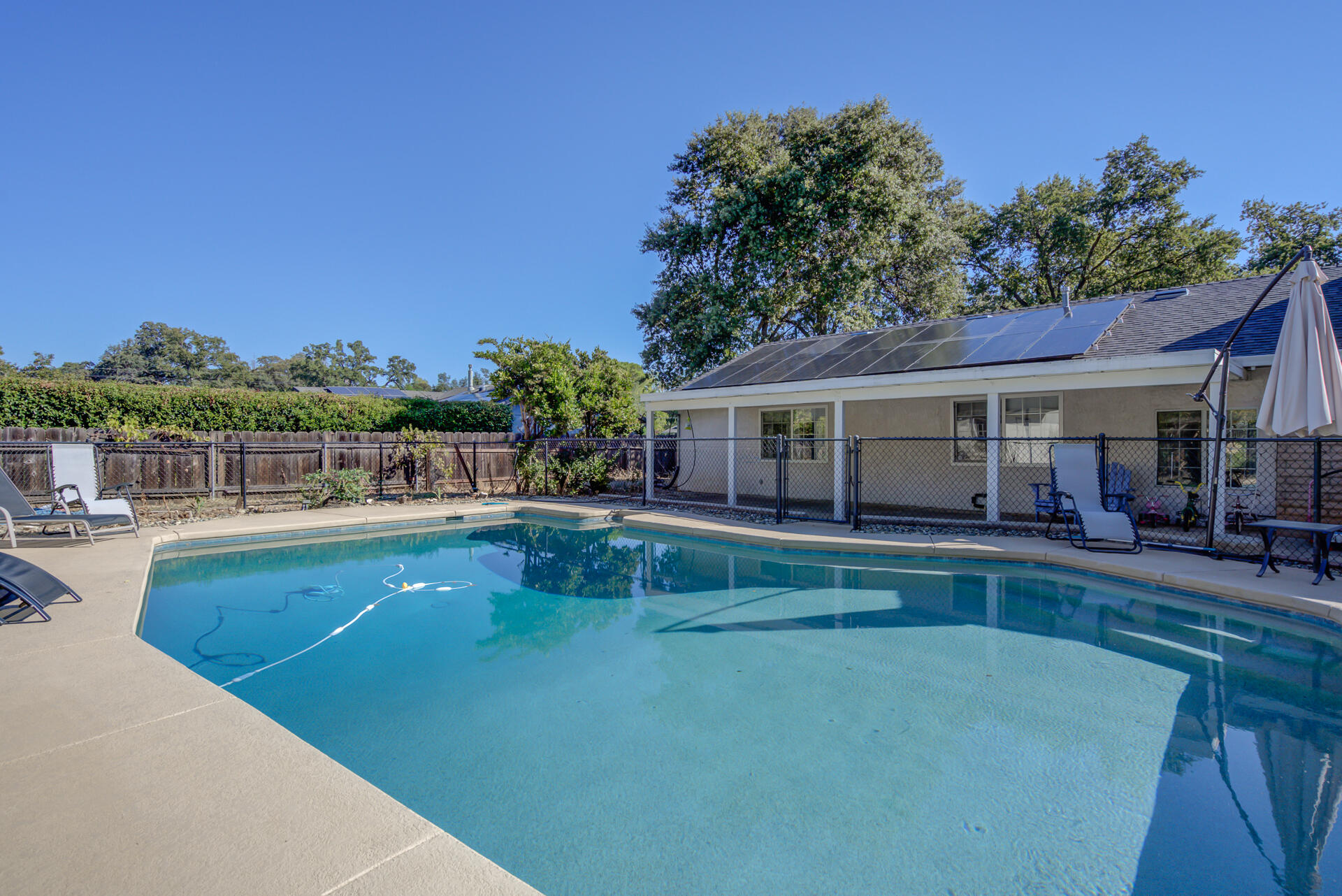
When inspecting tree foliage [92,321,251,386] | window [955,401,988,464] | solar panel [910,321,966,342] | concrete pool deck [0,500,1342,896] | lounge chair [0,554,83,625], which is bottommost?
concrete pool deck [0,500,1342,896]

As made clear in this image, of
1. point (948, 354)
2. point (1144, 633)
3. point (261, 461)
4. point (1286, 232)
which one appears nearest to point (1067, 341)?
point (948, 354)

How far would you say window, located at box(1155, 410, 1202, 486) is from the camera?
8633 mm

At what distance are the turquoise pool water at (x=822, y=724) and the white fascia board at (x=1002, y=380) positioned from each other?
309 cm

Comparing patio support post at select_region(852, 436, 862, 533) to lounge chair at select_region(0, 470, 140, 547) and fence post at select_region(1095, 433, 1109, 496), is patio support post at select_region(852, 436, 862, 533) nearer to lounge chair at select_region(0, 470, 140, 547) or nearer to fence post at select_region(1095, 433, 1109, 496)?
fence post at select_region(1095, 433, 1109, 496)

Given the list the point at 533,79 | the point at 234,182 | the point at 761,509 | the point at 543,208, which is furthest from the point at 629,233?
the point at 761,509

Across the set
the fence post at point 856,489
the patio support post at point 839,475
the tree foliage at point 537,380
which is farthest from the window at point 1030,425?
Result: the tree foliage at point 537,380

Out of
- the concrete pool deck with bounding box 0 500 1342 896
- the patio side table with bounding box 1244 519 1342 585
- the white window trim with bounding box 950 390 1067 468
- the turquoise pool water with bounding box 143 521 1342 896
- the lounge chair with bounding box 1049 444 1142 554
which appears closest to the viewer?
the concrete pool deck with bounding box 0 500 1342 896

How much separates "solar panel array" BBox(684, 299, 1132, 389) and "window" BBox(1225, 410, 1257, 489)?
2110mm

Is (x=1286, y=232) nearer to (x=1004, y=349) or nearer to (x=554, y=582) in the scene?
(x=1004, y=349)

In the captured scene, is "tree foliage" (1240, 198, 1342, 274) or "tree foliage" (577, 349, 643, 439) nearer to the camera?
"tree foliage" (577, 349, 643, 439)

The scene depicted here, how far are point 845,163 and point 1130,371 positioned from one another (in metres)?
11.7

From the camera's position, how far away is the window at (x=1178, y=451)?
28.3 feet

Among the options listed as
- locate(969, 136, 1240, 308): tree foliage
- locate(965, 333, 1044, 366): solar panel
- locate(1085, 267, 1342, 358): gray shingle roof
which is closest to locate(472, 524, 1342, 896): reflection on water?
locate(965, 333, 1044, 366): solar panel

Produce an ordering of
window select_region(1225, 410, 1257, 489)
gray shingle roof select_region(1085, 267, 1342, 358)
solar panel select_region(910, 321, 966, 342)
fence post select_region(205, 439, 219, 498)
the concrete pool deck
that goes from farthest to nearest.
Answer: fence post select_region(205, 439, 219, 498) < solar panel select_region(910, 321, 966, 342) < window select_region(1225, 410, 1257, 489) < gray shingle roof select_region(1085, 267, 1342, 358) < the concrete pool deck
